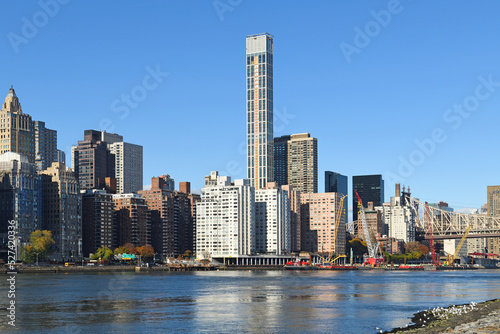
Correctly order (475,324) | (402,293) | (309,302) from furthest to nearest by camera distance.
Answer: (402,293)
(309,302)
(475,324)

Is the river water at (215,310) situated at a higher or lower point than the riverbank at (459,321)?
lower

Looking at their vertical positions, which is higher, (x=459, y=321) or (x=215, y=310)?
(x=459, y=321)

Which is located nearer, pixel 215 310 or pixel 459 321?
pixel 459 321

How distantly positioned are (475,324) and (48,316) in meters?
46.2

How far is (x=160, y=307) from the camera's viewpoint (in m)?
94.7

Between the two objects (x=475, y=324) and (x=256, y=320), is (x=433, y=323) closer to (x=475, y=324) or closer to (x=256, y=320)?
(x=475, y=324)

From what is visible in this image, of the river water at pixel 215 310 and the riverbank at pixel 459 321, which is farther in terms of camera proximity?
the river water at pixel 215 310

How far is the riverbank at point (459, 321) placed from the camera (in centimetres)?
6232

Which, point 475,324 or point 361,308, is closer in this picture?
point 475,324

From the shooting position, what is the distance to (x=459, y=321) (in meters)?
71.5

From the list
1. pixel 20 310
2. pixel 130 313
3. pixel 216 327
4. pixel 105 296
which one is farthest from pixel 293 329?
pixel 105 296

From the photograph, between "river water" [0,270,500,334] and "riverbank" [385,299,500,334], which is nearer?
"riverbank" [385,299,500,334]

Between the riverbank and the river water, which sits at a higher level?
the riverbank

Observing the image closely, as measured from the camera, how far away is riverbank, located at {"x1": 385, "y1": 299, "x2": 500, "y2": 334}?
204 ft
